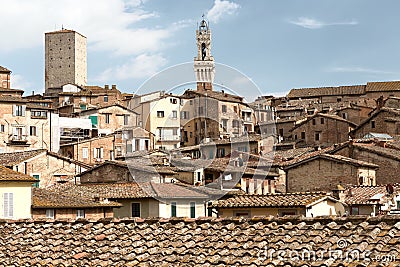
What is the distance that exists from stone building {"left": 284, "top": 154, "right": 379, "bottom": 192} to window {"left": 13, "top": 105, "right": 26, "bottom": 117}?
A: 30340mm

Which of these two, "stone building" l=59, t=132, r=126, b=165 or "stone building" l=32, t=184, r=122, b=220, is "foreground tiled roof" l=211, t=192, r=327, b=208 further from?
"stone building" l=59, t=132, r=126, b=165

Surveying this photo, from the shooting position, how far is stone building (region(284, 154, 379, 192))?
47.0 metres

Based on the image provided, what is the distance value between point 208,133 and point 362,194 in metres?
49.5

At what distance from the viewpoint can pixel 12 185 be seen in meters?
24.6

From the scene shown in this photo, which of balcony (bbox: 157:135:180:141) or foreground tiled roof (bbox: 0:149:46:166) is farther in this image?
balcony (bbox: 157:135:180:141)

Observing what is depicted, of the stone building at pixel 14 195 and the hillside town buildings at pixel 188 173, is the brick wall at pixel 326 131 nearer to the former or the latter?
the hillside town buildings at pixel 188 173

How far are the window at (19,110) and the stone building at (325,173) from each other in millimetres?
30340

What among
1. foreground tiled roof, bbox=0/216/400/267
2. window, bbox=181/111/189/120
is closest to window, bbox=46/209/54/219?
foreground tiled roof, bbox=0/216/400/267

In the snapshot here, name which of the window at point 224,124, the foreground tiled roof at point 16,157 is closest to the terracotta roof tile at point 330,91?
the window at point 224,124

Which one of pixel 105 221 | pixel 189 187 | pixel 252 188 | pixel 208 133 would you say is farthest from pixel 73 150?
pixel 105 221

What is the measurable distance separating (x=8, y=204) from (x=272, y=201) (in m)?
10.4

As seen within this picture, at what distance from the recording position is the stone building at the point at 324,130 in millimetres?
79000

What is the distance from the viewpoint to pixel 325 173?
47312 mm

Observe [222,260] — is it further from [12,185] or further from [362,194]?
[362,194]
